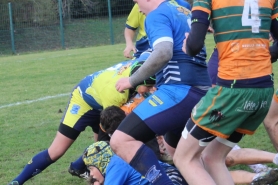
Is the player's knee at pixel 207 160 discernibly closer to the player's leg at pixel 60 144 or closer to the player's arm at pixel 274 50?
the player's arm at pixel 274 50

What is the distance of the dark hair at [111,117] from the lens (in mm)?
4426

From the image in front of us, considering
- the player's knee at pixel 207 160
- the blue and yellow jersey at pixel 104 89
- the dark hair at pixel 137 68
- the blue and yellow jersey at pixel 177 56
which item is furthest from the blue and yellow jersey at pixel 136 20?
the player's knee at pixel 207 160

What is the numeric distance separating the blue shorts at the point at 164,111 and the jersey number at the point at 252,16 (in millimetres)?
690

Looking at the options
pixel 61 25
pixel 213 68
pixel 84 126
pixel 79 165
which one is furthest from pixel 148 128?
pixel 61 25

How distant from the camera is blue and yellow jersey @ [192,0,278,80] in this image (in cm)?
340

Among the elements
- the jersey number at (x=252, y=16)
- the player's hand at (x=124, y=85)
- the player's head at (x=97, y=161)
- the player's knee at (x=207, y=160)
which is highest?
the jersey number at (x=252, y=16)

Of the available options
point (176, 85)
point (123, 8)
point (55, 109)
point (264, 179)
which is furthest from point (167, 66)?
point (123, 8)

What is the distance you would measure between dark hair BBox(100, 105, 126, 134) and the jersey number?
1471 mm

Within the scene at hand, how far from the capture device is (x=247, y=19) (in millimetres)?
3400

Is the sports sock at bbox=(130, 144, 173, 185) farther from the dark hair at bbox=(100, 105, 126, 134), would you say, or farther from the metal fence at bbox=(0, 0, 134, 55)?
the metal fence at bbox=(0, 0, 134, 55)

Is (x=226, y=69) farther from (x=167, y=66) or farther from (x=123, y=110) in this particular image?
(x=123, y=110)

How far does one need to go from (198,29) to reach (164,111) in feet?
2.20

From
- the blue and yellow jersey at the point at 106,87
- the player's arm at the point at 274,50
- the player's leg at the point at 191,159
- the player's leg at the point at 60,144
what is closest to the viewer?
the player's leg at the point at 191,159

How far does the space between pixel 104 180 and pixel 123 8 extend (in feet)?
69.0
